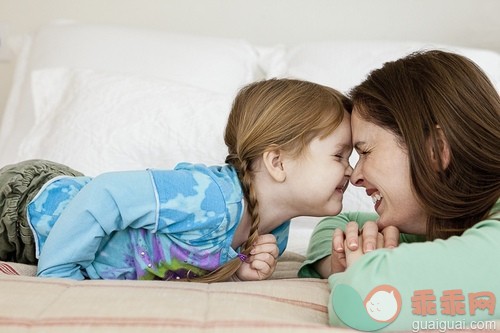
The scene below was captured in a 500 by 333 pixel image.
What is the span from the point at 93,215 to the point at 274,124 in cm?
40

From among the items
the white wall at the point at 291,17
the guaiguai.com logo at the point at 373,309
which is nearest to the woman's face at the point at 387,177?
the guaiguai.com logo at the point at 373,309

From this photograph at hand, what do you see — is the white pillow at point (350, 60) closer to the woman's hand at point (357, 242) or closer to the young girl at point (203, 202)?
the young girl at point (203, 202)

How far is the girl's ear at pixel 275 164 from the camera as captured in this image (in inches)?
53.7

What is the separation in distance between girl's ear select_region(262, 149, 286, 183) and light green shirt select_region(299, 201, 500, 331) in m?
0.42

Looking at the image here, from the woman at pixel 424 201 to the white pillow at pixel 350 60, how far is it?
672mm

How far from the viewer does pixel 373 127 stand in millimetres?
1259

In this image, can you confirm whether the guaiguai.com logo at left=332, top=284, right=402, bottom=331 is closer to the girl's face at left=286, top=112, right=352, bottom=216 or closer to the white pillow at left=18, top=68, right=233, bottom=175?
the girl's face at left=286, top=112, right=352, bottom=216

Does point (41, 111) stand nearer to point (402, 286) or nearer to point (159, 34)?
point (159, 34)

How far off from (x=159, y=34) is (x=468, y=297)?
1.51 m

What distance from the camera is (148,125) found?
5.76 feet

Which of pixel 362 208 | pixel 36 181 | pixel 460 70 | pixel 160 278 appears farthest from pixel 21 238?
pixel 460 70

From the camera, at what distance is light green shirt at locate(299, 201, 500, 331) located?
3.08 feet

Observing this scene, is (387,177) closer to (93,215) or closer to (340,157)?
(340,157)

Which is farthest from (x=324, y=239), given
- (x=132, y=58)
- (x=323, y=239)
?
(x=132, y=58)
